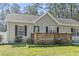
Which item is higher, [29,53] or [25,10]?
[25,10]

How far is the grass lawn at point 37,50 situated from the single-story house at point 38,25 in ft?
1.28

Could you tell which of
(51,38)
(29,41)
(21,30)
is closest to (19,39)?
(29,41)

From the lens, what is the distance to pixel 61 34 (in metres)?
13.6

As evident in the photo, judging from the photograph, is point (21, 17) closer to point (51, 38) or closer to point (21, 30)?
point (21, 30)

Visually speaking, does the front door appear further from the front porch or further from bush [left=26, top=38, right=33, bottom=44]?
bush [left=26, top=38, right=33, bottom=44]

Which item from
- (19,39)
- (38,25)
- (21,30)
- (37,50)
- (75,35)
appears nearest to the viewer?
(37,50)

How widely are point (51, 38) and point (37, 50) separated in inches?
30.4

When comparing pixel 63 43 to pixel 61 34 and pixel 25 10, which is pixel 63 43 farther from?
pixel 25 10

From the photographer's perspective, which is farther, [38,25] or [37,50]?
[38,25]

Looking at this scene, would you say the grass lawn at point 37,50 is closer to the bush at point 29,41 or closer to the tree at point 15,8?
the bush at point 29,41

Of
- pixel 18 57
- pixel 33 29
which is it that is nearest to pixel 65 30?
pixel 33 29

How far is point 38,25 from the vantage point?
545 inches

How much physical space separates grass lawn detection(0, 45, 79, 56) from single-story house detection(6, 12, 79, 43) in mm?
390

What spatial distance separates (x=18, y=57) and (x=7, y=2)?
1957mm
